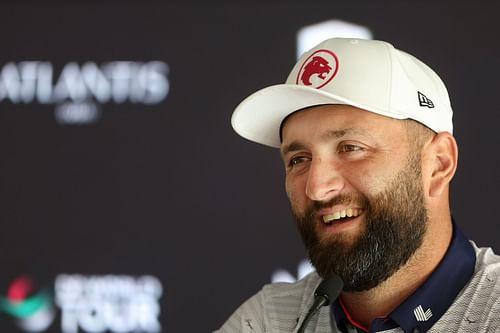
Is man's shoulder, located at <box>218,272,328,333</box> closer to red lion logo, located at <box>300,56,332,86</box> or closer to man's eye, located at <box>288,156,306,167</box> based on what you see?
man's eye, located at <box>288,156,306,167</box>

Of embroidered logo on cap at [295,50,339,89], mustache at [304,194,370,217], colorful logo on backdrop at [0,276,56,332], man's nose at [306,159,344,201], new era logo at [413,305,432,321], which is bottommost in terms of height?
colorful logo on backdrop at [0,276,56,332]

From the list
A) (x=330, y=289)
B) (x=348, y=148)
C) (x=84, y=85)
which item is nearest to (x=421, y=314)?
(x=330, y=289)

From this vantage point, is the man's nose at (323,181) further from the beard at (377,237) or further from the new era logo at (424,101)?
the new era logo at (424,101)

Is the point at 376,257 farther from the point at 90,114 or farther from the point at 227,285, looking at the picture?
the point at 90,114

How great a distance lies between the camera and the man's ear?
1.50m

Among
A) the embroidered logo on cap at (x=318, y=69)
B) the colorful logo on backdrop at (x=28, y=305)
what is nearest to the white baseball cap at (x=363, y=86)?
the embroidered logo on cap at (x=318, y=69)

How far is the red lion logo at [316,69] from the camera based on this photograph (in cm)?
148

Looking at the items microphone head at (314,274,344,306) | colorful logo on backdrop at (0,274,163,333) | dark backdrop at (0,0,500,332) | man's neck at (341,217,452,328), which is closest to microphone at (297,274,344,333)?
microphone head at (314,274,344,306)

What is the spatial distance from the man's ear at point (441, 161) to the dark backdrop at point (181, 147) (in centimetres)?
94

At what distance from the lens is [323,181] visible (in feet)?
4.72

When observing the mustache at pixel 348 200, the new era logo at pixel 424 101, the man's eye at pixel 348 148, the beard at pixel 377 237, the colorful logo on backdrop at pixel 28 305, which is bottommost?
the colorful logo on backdrop at pixel 28 305

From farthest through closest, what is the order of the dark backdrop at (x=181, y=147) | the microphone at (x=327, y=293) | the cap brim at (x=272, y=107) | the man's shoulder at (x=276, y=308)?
the dark backdrop at (x=181, y=147) → the man's shoulder at (x=276, y=308) → the cap brim at (x=272, y=107) → the microphone at (x=327, y=293)

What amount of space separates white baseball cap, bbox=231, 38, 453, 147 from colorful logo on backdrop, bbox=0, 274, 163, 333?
1094 mm

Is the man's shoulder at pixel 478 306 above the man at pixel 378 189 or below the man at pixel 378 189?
below
